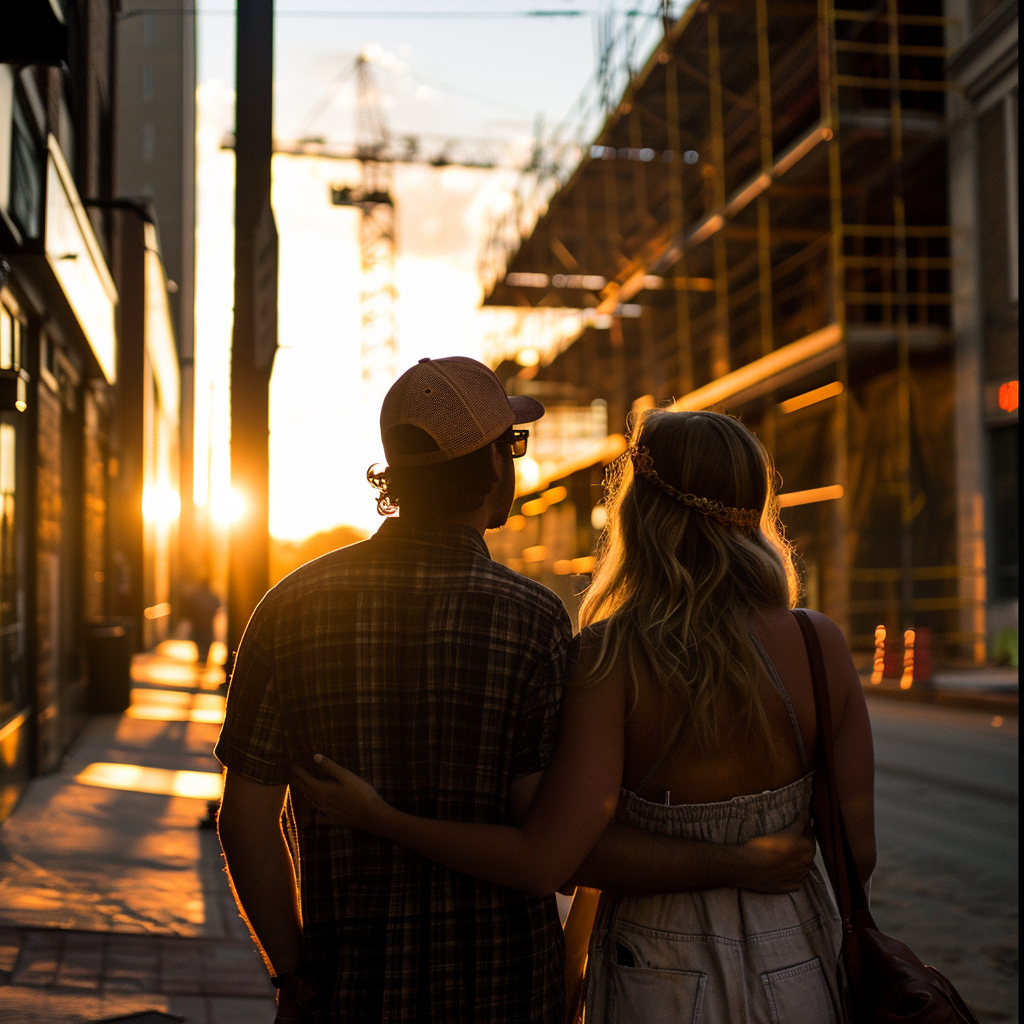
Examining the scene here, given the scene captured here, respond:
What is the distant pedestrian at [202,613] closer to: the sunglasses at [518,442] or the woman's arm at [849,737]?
the sunglasses at [518,442]

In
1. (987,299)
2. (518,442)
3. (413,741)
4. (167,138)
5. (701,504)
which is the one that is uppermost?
(167,138)

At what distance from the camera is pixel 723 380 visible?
78.1ft

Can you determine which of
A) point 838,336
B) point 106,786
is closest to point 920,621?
point 838,336

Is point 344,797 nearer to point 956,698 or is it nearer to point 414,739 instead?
point 414,739

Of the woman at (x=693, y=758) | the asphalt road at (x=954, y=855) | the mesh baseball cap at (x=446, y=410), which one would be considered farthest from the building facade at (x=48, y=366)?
the asphalt road at (x=954, y=855)

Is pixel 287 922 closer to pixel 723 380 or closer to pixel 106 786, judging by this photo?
pixel 106 786

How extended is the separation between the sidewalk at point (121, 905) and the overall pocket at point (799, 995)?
2.75 meters

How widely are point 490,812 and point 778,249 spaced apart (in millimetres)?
24729

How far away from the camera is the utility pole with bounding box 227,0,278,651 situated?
5836mm

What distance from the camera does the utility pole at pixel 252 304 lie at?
584 cm

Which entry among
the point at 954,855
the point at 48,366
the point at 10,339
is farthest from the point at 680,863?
the point at 48,366

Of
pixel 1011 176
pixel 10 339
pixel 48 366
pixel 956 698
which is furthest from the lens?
pixel 1011 176

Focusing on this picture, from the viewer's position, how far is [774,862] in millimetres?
2045

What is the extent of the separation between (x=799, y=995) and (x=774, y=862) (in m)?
0.22
